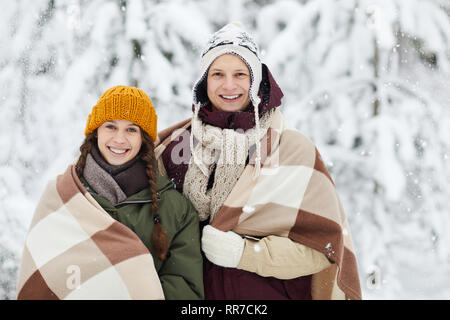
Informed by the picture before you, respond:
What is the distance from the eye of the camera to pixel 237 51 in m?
2.35

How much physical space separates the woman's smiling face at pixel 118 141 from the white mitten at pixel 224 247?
0.66m

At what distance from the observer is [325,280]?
7.98ft

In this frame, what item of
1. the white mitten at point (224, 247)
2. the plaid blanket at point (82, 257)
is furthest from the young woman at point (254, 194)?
the plaid blanket at point (82, 257)

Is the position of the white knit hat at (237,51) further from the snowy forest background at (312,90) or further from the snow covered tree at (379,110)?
the snow covered tree at (379,110)

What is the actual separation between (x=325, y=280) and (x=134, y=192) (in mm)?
1321

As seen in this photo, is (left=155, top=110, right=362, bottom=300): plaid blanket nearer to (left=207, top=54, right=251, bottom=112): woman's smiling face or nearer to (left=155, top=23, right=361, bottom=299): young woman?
(left=155, top=23, right=361, bottom=299): young woman

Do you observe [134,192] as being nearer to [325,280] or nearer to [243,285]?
[243,285]

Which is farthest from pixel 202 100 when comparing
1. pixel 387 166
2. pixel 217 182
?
pixel 387 166

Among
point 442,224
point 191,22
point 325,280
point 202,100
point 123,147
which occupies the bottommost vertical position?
point 442,224

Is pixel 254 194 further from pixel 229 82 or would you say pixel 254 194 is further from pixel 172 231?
pixel 229 82

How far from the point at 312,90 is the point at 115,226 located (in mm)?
3164

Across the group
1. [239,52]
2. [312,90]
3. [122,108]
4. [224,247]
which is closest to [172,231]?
[224,247]

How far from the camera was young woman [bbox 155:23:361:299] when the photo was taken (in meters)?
2.17

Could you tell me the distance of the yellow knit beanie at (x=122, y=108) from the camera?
2225 mm
